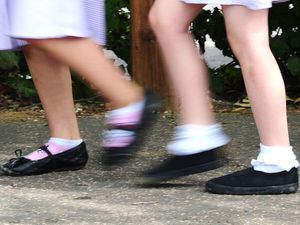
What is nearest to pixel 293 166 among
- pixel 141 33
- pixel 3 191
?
pixel 3 191

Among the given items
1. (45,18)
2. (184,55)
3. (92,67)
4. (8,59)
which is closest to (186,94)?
(184,55)

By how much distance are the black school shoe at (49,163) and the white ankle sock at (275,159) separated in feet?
2.85

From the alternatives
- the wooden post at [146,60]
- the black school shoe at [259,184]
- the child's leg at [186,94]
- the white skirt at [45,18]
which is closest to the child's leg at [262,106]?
the black school shoe at [259,184]

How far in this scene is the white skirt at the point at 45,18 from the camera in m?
3.43

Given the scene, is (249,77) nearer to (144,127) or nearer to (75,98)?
(144,127)

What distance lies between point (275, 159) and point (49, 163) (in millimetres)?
1016

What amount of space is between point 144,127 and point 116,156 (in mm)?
159

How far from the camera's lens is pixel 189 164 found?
3518 mm

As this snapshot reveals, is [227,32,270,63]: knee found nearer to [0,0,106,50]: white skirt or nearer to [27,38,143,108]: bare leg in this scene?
[27,38,143,108]: bare leg

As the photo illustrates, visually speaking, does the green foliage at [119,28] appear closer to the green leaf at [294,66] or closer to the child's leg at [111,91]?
the green leaf at [294,66]

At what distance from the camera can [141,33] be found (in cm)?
520

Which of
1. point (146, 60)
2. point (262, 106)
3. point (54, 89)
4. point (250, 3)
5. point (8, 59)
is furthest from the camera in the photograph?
point (8, 59)

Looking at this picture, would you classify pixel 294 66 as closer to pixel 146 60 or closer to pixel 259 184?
pixel 146 60

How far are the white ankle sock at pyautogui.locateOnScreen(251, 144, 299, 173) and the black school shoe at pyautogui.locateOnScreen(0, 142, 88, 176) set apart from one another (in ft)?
2.85
